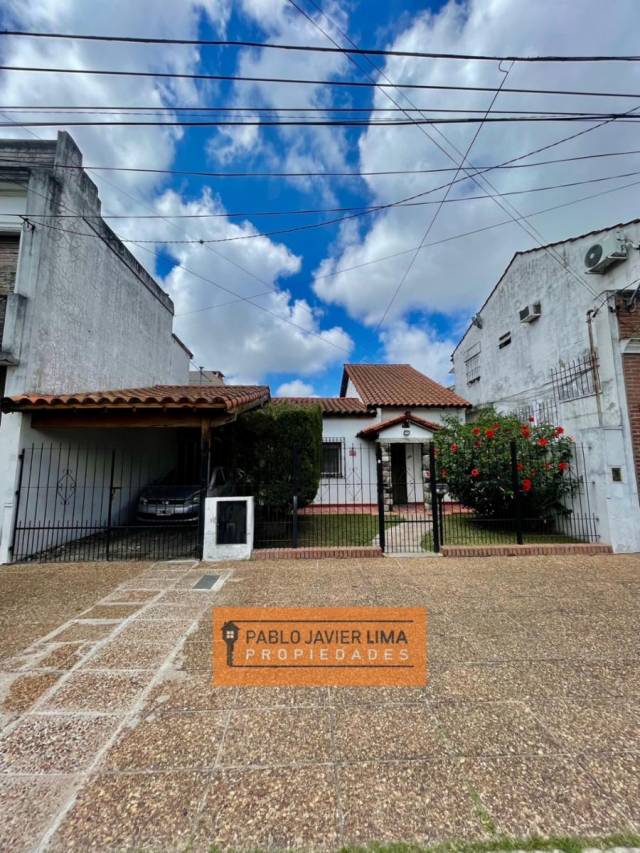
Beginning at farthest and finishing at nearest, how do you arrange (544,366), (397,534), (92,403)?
(544,366) < (397,534) < (92,403)

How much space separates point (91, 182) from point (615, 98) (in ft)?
35.7

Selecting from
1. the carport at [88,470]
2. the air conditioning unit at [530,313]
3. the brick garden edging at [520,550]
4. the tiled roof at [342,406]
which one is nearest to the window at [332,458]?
the tiled roof at [342,406]

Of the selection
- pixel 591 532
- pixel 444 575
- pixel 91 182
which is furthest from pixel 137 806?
pixel 91 182

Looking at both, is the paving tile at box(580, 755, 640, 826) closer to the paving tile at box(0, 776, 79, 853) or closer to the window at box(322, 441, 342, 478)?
the paving tile at box(0, 776, 79, 853)

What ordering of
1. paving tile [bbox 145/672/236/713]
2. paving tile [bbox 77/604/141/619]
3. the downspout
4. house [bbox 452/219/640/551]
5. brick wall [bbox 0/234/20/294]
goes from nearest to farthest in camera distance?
paving tile [bbox 145/672/236/713] → paving tile [bbox 77/604/141/619] → house [bbox 452/219/640/551] → brick wall [bbox 0/234/20/294] → the downspout

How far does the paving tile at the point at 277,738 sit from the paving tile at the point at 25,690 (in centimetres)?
156

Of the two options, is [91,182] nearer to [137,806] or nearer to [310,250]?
[310,250]

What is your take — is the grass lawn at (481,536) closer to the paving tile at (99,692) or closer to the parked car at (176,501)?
the parked car at (176,501)

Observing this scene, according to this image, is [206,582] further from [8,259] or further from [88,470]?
[8,259]

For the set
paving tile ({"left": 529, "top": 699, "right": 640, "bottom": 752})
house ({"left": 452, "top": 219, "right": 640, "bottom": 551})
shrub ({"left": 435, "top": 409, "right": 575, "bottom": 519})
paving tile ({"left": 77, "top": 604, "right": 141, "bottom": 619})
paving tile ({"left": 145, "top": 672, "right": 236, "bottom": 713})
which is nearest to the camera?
paving tile ({"left": 529, "top": 699, "right": 640, "bottom": 752})

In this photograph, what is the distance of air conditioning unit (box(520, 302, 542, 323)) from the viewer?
10578 mm

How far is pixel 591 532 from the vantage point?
7.21 meters

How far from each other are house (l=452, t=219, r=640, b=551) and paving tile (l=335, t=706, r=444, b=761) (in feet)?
21.7

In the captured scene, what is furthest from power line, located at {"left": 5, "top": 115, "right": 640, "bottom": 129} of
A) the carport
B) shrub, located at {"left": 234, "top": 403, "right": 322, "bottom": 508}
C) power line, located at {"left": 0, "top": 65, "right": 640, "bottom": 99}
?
shrub, located at {"left": 234, "top": 403, "right": 322, "bottom": 508}
